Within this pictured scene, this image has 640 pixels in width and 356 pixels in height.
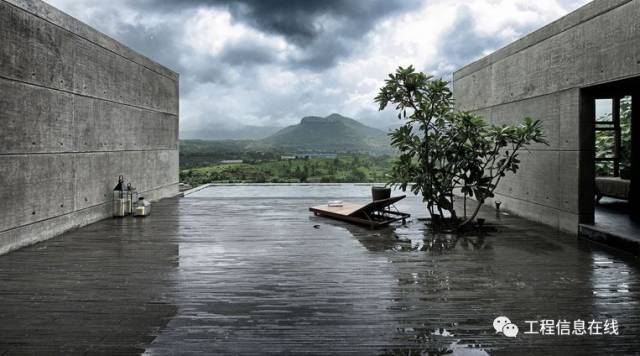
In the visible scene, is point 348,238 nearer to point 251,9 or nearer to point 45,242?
point 45,242

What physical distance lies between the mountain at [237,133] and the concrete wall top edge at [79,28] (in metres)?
4.58

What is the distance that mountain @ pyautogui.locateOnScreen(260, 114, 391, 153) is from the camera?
1523cm

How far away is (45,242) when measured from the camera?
17.6 ft

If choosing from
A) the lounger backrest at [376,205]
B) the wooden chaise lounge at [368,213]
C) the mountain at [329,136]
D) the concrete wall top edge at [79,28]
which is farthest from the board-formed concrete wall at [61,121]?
the mountain at [329,136]

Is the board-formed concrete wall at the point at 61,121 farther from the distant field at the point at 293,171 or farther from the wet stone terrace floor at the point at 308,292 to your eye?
the distant field at the point at 293,171

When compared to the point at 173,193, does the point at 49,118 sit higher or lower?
higher

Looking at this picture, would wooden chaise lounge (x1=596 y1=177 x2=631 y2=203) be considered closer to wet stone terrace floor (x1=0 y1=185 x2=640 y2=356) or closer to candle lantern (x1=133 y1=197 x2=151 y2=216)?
wet stone terrace floor (x1=0 y1=185 x2=640 y2=356)

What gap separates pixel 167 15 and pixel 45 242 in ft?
28.9

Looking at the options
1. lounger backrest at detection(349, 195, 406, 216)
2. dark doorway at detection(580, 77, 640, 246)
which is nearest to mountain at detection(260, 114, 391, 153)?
dark doorway at detection(580, 77, 640, 246)

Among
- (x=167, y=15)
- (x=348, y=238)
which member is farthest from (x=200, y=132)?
(x=348, y=238)

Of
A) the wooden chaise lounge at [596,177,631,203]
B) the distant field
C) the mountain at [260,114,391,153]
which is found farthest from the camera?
the mountain at [260,114,391,153]

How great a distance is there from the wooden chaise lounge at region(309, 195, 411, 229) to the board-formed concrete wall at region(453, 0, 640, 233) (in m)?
2.00

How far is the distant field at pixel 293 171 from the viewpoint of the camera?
494 inches

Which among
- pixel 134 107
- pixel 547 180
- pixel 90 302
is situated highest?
pixel 134 107
